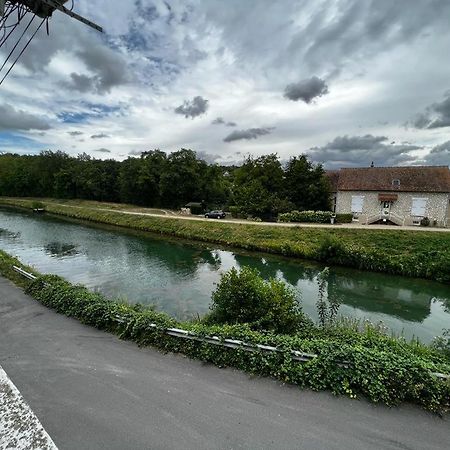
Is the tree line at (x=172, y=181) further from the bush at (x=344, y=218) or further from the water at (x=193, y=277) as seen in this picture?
the water at (x=193, y=277)

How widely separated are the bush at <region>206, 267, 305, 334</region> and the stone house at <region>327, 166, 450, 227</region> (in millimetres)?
25838

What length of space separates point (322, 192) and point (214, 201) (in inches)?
748

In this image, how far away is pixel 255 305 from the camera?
8672mm

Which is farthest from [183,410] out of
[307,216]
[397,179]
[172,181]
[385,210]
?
[172,181]

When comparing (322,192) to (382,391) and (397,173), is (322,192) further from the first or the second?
(382,391)

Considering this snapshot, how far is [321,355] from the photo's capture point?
594 cm

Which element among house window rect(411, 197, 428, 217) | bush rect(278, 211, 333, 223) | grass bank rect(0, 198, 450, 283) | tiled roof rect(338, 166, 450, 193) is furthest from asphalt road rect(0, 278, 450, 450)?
tiled roof rect(338, 166, 450, 193)

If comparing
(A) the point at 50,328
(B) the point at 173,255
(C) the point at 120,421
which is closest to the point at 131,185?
(B) the point at 173,255

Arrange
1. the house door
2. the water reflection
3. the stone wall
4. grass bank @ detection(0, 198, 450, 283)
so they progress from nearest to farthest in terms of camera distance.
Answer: grass bank @ detection(0, 198, 450, 283), the water reflection, the stone wall, the house door

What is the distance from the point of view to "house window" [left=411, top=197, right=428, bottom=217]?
2894 cm

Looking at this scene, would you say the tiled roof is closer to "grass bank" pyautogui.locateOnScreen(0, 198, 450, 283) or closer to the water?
"grass bank" pyautogui.locateOnScreen(0, 198, 450, 283)

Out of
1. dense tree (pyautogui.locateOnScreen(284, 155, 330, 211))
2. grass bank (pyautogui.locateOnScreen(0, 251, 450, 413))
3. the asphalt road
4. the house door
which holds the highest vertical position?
dense tree (pyautogui.locateOnScreen(284, 155, 330, 211))

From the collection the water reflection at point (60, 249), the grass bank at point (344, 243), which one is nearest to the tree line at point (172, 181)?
the grass bank at point (344, 243)

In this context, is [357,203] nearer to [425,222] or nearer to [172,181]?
[425,222]
